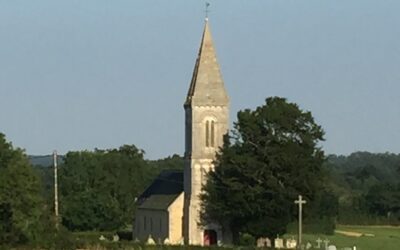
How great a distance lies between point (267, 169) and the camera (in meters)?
81.2

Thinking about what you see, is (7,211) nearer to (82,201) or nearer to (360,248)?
(360,248)

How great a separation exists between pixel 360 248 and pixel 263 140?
34.2 feet

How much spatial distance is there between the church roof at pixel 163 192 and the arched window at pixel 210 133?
4.65 metres

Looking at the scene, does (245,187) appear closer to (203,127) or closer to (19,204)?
(203,127)

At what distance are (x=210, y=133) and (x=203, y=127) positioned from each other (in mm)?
593

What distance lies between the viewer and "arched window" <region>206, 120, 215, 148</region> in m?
85.9

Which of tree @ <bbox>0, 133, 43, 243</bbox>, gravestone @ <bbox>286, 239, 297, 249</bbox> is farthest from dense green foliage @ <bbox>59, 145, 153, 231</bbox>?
tree @ <bbox>0, 133, 43, 243</bbox>

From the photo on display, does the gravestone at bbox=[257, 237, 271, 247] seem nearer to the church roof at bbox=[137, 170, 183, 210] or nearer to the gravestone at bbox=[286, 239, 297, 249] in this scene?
the gravestone at bbox=[286, 239, 297, 249]

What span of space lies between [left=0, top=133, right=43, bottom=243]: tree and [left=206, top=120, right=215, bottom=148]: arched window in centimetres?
1710

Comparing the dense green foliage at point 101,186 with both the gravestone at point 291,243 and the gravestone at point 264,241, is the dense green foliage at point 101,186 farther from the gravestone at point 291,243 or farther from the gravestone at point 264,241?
the gravestone at point 291,243

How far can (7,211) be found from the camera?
7075 centimetres

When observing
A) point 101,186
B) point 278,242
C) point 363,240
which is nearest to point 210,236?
point 278,242

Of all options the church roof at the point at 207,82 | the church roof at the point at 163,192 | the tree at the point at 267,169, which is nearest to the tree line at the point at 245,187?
the tree at the point at 267,169

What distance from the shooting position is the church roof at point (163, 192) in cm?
8975
